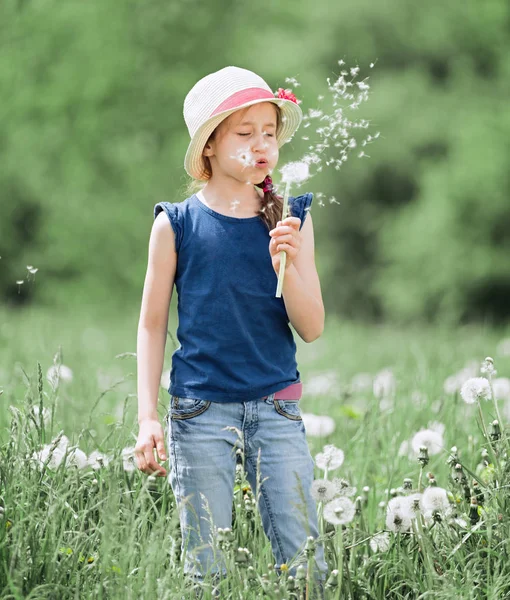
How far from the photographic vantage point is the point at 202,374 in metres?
2.15

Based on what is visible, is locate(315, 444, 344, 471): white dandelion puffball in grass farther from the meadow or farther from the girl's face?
the girl's face

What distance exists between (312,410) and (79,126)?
356 inches

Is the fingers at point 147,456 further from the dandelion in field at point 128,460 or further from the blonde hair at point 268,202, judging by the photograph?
the blonde hair at point 268,202

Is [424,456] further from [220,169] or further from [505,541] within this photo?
[220,169]

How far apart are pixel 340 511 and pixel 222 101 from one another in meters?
0.99

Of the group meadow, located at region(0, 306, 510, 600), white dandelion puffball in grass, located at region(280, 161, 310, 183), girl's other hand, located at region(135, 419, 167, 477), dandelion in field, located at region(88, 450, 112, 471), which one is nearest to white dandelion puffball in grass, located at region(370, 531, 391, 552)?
meadow, located at region(0, 306, 510, 600)

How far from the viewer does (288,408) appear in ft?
7.22

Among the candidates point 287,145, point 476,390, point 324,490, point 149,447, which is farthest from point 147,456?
point 287,145

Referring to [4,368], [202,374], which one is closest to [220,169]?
[202,374]

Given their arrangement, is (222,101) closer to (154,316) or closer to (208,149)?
Answer: (208,149)

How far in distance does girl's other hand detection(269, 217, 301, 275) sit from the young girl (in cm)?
5

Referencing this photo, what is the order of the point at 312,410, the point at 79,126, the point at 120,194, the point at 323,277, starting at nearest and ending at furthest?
the point at 312,410
the point at 79,126
the point at 120,194
the point at 323,277

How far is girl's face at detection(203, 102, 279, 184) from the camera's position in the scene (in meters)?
2.14

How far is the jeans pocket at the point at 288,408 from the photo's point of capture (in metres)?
2.18
